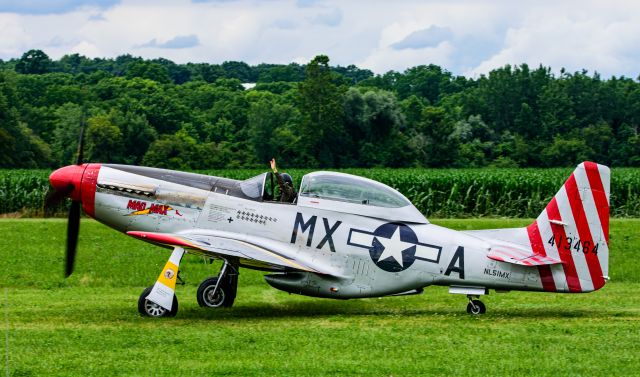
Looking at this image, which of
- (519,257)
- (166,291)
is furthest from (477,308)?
(166,291)

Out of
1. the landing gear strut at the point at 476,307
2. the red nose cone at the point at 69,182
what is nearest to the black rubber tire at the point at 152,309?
the red nose cone at the point at 69,182

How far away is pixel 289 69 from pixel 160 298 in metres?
133

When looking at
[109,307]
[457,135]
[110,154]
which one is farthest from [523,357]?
[457,135]

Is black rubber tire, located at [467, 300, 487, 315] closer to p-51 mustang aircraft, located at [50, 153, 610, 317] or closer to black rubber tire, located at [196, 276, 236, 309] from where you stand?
p-51 mustang aircraft, located at [50, 153, 610, 317]

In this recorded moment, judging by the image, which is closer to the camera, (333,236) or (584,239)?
(584,239)

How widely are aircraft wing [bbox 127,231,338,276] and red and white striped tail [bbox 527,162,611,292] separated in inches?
126

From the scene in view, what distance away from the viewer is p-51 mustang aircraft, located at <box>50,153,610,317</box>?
564 inches

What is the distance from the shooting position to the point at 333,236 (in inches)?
585

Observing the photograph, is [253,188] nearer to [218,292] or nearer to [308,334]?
[218,292]

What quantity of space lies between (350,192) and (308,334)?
2965 mm

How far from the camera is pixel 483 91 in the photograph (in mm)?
99438

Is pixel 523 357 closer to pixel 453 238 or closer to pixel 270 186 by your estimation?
pixel 453 238

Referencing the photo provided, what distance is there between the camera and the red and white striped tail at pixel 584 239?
46.9 feet

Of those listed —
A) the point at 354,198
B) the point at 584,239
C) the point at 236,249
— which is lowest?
the point at 236,249
